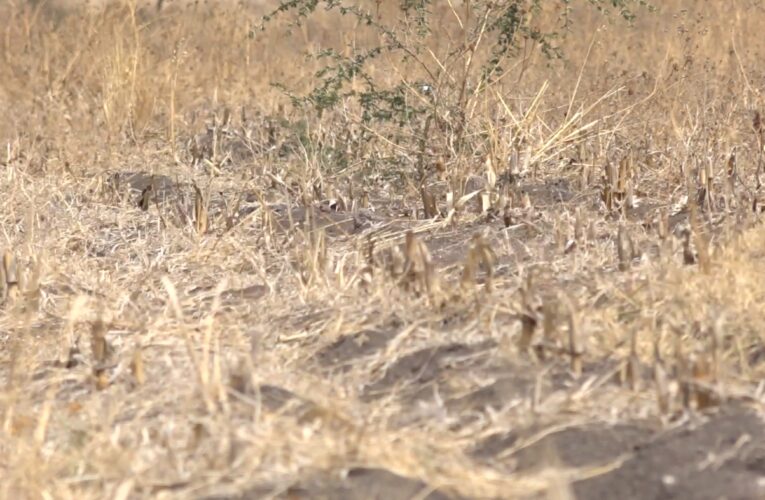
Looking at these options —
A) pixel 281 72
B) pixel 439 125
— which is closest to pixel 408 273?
pixel 439 125

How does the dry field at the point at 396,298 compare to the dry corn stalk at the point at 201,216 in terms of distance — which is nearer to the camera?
the dry field at the point at 396,298

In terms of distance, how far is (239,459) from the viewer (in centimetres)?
255

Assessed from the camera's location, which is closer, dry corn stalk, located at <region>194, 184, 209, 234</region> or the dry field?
the dry field

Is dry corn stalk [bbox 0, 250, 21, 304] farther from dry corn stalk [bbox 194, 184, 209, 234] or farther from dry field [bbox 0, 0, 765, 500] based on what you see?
dry corn stalk [bbox 194, 184, 209, 234]

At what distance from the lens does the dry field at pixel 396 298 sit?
2.58m

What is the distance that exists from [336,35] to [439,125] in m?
5.58

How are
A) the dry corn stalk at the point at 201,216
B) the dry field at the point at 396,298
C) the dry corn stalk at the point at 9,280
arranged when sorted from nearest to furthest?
1. the dry field at the point at 396,298
2. the dry corn stalk at the point at 9,280
3. the dry corn stalk at the point at 201,216

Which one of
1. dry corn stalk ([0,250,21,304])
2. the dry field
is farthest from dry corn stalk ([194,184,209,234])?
dry corn stalk ([0,250,21,304])

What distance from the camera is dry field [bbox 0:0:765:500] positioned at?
8.46ft

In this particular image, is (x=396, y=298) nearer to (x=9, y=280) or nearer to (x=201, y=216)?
(x=9, y=280)

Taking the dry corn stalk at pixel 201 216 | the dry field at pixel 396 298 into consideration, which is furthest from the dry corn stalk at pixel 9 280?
the dry corn stalk at pixel 201 216

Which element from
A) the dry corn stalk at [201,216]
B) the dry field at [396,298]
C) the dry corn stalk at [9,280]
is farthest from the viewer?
the dry corn stalk at [201,216]

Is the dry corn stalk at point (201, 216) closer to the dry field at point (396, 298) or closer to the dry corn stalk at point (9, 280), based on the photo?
the dry field at point (396, 298)

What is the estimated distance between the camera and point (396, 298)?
3562 mm
